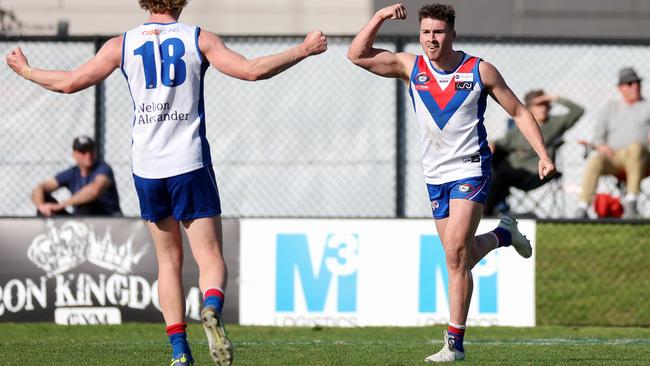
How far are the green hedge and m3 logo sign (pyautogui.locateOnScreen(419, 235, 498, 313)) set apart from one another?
0.66m

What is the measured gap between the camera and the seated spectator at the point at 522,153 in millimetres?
13398

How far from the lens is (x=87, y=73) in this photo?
719cm

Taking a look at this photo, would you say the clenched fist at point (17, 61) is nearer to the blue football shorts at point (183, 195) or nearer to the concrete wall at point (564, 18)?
the blue football shorts at point (183, 195)

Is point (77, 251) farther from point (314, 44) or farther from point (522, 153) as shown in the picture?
point (314, 44)

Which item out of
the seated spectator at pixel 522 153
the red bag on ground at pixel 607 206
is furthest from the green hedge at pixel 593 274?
the seated spectator at pixel 522 153

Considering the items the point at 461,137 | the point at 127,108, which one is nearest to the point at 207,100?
the point at 127,108


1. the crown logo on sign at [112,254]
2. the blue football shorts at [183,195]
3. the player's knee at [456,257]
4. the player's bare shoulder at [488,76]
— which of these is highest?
the player's bare shoulder at [488,76]

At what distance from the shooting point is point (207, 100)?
14.0 meters

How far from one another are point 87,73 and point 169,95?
0.52m

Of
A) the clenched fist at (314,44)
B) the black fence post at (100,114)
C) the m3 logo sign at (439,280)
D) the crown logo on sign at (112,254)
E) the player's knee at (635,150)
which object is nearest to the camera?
the clenched fist at (314,44)

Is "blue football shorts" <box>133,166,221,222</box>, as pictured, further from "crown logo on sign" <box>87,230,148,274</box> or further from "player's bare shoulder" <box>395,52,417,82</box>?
"crown logo on sign" <box>87,230,148,274</box>

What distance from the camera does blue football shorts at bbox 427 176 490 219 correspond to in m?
8.10

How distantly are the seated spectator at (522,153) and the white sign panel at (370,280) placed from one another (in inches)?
74.6

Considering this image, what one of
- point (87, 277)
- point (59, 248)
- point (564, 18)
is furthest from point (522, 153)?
point (564, 18)
